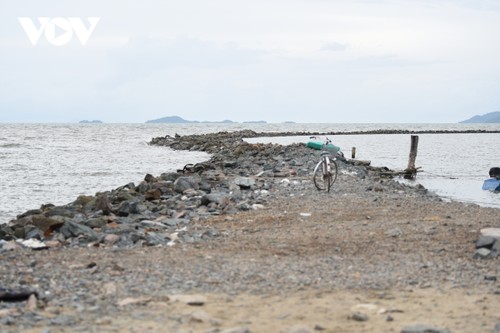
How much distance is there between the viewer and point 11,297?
6.69m

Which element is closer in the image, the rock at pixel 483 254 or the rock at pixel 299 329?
the rock at pixel 299 329

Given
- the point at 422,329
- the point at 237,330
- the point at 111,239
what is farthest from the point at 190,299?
the point at 111,239

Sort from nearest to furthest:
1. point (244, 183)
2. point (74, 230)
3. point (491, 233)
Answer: point (491, 233), point (74, 230), point (244, 183)

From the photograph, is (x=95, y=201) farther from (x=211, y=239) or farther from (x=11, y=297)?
(x=11, y=297)

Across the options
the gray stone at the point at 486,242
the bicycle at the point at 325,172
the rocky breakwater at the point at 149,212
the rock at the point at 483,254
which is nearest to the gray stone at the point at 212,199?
the rocky breakwater at the point at 149,212

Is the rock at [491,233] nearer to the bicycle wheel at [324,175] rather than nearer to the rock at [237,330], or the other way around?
the rock at [237,330]

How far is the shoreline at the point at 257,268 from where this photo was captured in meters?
6.15

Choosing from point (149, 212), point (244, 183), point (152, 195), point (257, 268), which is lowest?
point (149, 212)

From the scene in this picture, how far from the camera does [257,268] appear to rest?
8062 mm

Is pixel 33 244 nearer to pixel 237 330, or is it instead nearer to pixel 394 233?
pixel 394 233

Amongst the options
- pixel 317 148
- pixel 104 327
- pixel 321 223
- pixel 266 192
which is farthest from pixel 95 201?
pixel 317 148

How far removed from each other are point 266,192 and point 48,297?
397 inches

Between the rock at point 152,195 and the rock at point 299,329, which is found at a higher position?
the rock at point 299,329

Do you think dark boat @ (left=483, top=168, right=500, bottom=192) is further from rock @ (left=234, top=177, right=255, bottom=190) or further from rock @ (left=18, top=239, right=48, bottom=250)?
rock @ (left=18, top=239, right=48, bottom=250)
